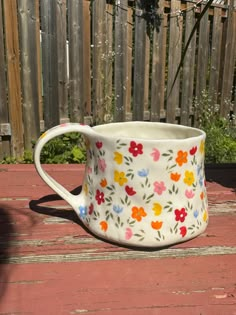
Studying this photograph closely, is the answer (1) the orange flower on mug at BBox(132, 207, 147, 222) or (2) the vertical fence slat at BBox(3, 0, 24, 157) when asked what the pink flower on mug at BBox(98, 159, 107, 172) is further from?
(2) the vertical fence slat at BBox(3, 0, 24, 157)

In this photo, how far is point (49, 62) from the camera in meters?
1.87

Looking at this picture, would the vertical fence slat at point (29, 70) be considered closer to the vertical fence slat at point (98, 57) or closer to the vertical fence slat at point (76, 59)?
the vertical fence slat at point (76, 59)

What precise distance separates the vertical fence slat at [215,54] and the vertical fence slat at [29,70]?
1461 mm

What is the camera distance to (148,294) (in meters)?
0.42

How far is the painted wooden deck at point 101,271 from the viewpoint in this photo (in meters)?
0.40

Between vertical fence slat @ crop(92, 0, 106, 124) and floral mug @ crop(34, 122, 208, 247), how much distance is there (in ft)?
5.10

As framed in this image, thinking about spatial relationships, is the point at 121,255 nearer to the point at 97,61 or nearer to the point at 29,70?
the point at 29,70

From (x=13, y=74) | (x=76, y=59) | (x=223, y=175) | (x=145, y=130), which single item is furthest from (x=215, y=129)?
(x=145, y=130)

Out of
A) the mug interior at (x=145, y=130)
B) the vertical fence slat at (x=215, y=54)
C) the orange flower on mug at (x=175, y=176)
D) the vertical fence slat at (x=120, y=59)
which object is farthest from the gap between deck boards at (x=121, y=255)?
the vertical fence slat at (x=215, y=54)

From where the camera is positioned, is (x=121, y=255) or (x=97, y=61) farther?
(x=97, y=61)

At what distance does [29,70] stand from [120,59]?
1.90 feet

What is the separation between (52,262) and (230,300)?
0.23 metres

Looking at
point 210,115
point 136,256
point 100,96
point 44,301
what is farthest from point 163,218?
point 210,115

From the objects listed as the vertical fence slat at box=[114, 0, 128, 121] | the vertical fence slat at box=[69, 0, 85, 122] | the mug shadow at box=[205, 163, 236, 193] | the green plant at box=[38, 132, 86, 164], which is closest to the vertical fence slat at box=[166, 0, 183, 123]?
the vertical fence slat at box=[114, 0, 128, 121]
